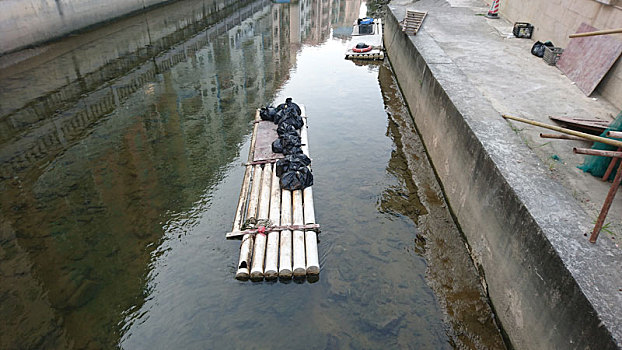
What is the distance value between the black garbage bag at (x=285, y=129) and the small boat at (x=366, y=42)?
1228cm

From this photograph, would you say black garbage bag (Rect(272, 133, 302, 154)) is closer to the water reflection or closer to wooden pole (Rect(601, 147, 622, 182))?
the water reflection

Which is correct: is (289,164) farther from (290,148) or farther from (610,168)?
(610,168)

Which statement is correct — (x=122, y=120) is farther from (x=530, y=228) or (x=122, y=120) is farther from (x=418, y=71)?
(x=530, y=228)

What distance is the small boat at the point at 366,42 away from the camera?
76.5 ft

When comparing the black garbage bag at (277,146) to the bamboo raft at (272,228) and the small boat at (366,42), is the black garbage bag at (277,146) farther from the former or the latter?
the small boat at (366,42)

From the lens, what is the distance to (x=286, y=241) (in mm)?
8516

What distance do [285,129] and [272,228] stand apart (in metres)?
4.97

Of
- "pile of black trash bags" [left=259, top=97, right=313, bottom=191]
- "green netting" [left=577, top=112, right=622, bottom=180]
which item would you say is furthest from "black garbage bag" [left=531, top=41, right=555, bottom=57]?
"pile of black trash bags" [left=259, top=97, right=313, bottom=191]

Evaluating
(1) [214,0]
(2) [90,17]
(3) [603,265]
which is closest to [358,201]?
(3) [603,265]

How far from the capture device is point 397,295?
779 cm

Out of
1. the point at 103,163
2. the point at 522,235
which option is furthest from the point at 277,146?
the point at 522,235

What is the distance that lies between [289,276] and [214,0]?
137ft

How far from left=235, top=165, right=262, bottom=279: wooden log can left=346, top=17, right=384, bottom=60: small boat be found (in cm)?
1542

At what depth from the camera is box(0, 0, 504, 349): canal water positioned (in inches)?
284
